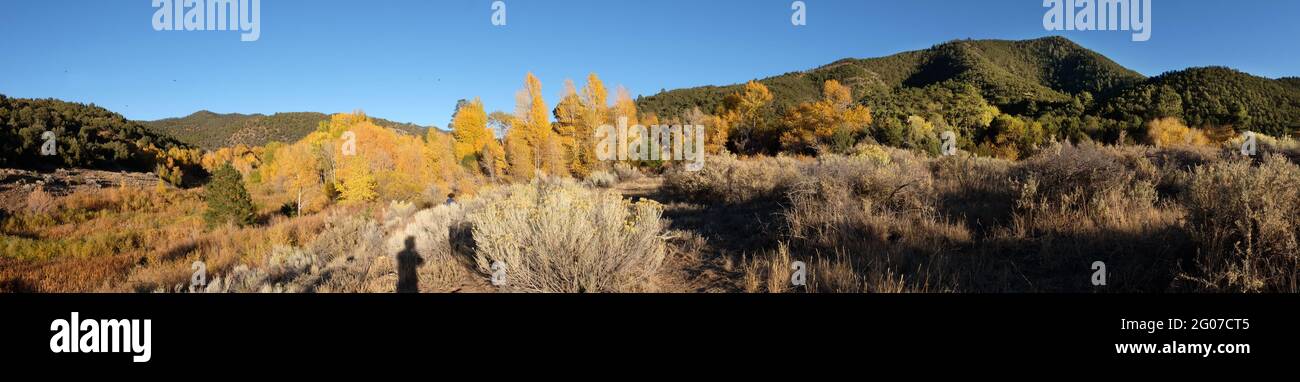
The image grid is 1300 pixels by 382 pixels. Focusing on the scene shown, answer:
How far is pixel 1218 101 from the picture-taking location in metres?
36.2

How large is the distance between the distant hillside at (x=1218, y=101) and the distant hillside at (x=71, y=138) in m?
82.6

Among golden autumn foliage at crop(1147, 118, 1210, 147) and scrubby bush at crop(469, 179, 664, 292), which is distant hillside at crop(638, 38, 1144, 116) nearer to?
golden autumn foliage at crop(1147, 118, 1210, 147)

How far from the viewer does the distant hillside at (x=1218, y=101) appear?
33750mm

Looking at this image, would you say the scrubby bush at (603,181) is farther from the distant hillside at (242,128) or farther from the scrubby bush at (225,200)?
the distant hillside at (242,128)

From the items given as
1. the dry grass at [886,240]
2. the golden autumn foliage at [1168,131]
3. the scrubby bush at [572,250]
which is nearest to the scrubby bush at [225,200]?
the dry grass at [886,240]

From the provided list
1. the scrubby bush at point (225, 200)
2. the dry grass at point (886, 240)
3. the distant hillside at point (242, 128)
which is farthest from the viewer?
the distant hillside at point (242, 128)

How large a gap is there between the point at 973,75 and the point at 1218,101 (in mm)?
20709

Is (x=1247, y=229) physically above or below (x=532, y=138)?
below

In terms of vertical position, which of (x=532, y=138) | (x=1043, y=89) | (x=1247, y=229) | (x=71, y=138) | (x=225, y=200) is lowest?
(x=1247, y=229)

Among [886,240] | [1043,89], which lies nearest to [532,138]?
[886,240]

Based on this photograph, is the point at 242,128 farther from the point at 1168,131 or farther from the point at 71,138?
the point at 1168,131

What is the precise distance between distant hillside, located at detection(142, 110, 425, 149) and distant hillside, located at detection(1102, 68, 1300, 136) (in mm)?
93207
